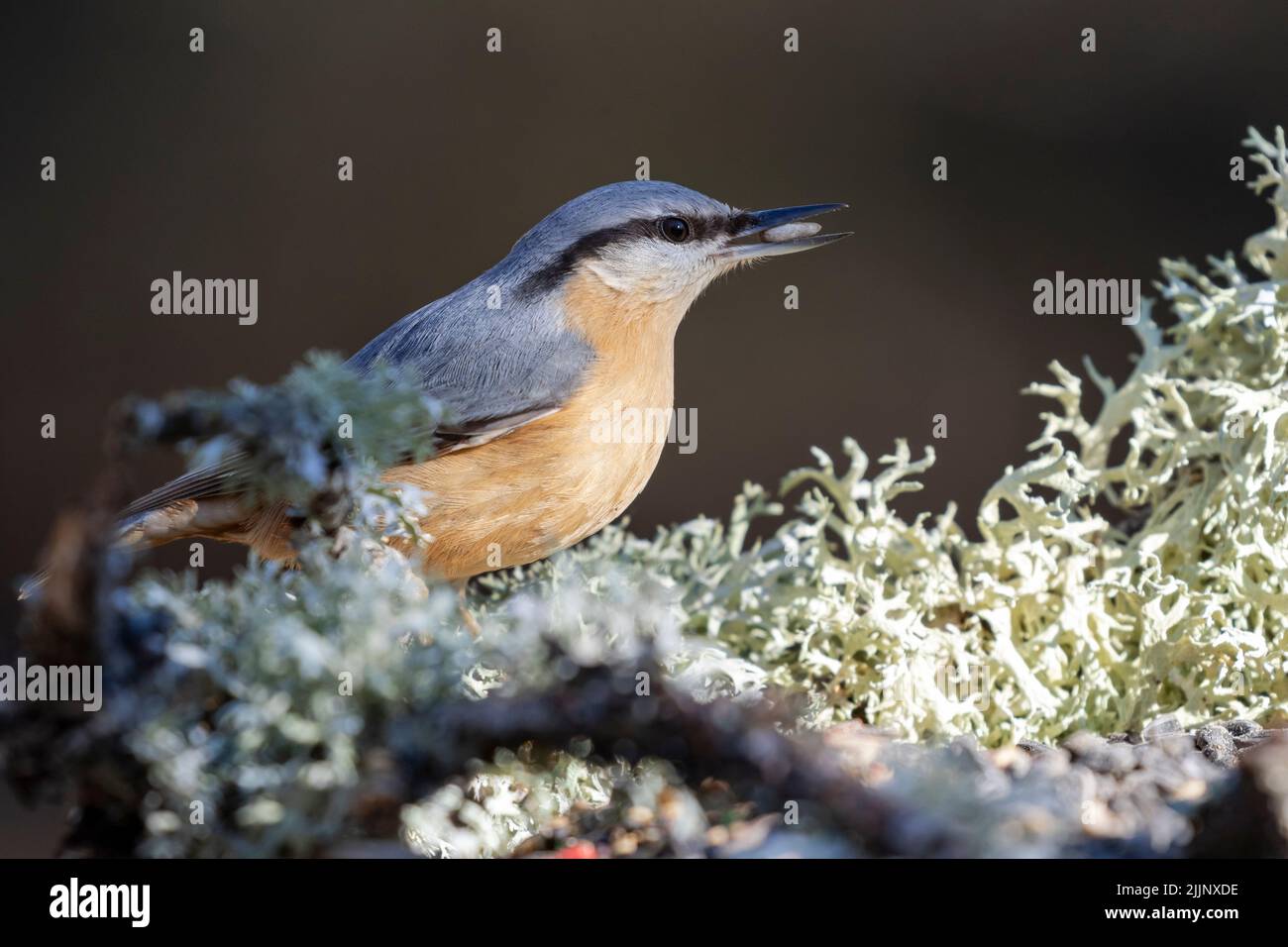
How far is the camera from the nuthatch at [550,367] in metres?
1.78

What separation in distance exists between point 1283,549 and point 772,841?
1059 millimetres

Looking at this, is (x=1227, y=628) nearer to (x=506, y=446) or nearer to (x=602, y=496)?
(x=602, y=496)

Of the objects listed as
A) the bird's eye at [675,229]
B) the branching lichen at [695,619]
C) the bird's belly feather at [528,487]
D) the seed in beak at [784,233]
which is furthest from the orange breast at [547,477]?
the seed in beak at [784,233]

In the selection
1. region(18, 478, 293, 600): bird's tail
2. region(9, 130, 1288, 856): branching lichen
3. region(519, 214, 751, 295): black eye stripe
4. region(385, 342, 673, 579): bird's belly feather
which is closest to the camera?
region(9, 130, 1288, 856): branching lichen

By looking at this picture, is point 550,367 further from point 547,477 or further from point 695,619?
point 695,619

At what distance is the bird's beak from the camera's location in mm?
2059

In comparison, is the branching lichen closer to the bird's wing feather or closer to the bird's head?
the bird's wing feather

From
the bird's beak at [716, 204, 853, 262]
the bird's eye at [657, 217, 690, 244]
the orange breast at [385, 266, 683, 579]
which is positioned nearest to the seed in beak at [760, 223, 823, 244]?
the bird's beak at [716, 204, 853, 262]

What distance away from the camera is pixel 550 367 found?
1.87 m

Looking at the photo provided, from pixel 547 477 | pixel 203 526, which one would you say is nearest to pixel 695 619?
pixel 547 477

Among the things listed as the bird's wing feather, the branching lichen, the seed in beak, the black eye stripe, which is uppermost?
the seed in beak

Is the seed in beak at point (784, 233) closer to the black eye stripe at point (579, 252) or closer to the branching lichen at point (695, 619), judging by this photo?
the black eye stripe at point (579, 252)

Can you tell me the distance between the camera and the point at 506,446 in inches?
71.1

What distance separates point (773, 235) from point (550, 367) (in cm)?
47
